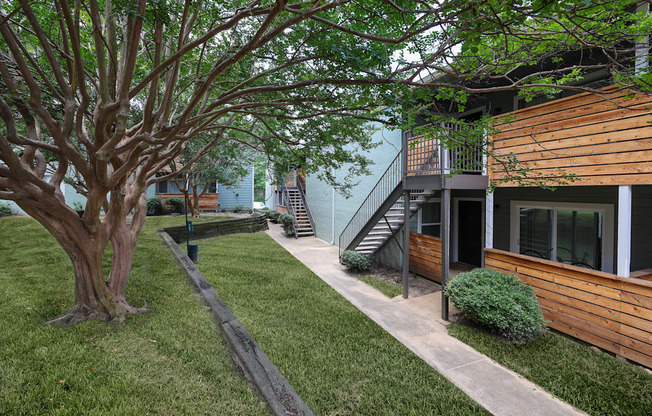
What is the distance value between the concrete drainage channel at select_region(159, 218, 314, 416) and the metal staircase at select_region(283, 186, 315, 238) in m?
10.9

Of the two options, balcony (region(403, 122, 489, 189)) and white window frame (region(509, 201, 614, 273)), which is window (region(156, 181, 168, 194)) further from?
white window frame (region(509, 201, 614, 273))

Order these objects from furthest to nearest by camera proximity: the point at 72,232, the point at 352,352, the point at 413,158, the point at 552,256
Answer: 1. the point at 413,158
2. the point at 552,256
3. the point at 352,352
4. the point at 72,232

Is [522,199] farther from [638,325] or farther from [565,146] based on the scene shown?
[638,325]

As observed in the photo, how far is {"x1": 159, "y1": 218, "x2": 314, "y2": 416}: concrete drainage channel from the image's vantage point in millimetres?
Answer: 2951

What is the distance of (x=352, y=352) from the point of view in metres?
4.51

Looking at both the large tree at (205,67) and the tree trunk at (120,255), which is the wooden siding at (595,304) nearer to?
the large tree at (205,67)

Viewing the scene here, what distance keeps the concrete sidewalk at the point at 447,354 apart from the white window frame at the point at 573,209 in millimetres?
2615

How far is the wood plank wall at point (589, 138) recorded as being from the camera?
14.3 feet

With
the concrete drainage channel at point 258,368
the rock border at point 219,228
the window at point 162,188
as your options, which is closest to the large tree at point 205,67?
the concrete drainage channel at point 258,368

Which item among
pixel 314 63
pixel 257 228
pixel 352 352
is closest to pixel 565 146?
pixel 314 63

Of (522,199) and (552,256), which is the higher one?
(522,199)

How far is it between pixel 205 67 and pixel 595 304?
7418 millimetres

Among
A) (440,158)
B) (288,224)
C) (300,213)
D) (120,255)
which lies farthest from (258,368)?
(300,213)

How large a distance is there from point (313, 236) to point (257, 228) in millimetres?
3545
